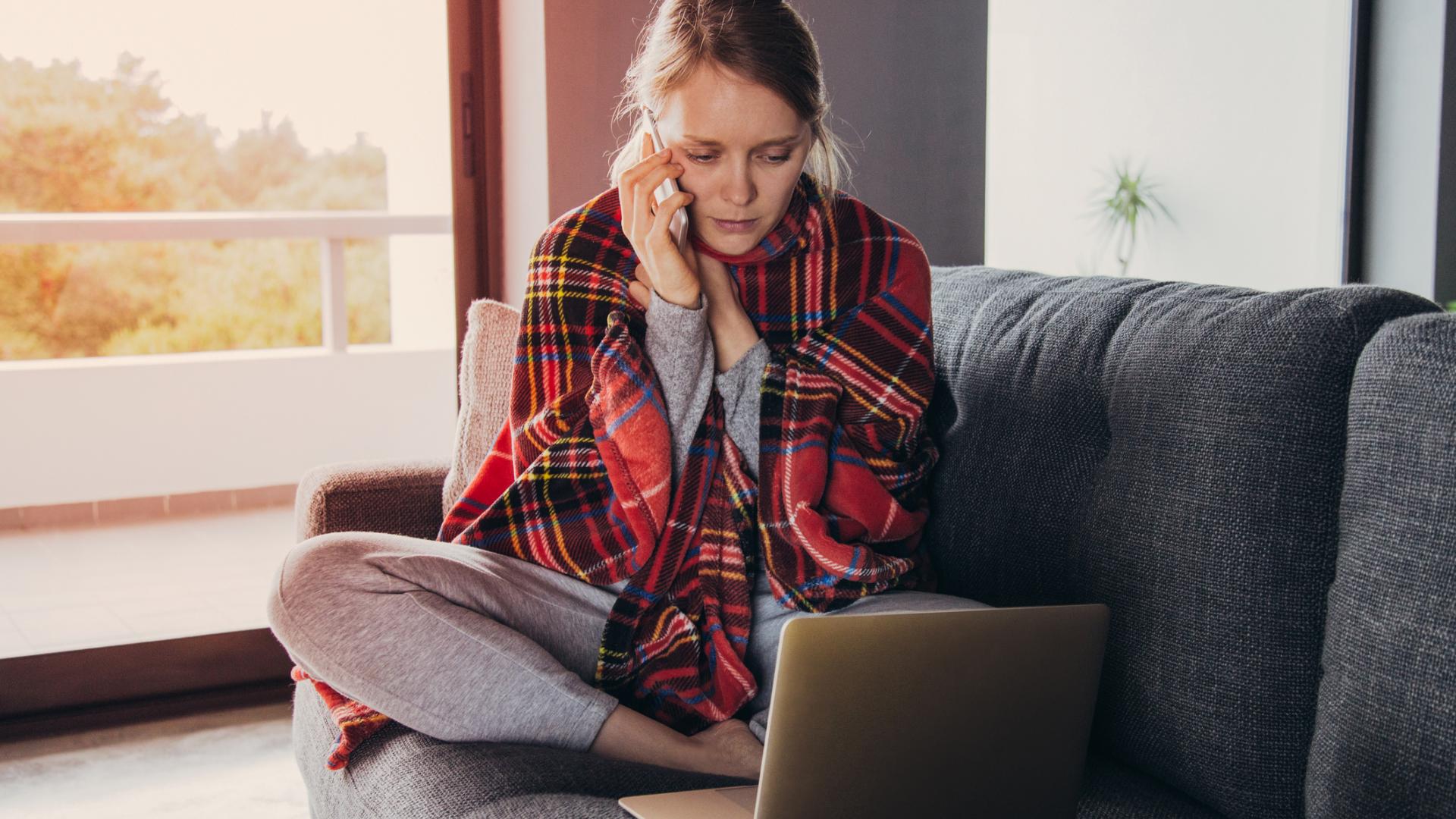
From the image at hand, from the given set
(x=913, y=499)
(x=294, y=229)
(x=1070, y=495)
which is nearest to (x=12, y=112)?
(x=294, y=229)

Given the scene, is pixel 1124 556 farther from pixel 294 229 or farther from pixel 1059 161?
pixel 1059 161

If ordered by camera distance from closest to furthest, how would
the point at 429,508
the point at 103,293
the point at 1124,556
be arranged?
the point at 1124,556, the point at 429,508, the point at 103,293

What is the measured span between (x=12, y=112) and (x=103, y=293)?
47 cm

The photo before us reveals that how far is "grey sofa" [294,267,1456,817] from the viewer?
39.4 inches

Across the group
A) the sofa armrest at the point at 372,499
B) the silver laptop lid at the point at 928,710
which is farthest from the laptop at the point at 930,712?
the sofa armrest at the point at 372,499

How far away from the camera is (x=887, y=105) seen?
2818mm

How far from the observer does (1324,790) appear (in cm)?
106

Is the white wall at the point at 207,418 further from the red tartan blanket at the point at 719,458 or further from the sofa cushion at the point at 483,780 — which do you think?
the sofa cushion at the point at 483,780

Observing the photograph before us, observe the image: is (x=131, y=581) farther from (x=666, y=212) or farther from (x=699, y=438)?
(x=666, y=212)

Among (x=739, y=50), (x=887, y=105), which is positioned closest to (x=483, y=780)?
(x=739, y=50)

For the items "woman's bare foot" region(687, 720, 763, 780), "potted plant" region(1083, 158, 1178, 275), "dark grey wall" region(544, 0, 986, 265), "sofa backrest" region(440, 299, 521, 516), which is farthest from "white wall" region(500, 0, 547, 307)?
"potted plant" region(1083, 158, 1178, 275)

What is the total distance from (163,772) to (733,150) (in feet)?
5.42

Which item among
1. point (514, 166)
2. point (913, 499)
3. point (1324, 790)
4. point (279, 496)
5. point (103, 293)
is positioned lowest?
point (279, 496)

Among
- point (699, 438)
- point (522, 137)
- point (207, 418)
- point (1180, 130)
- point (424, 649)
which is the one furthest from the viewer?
point (1180, 130)
